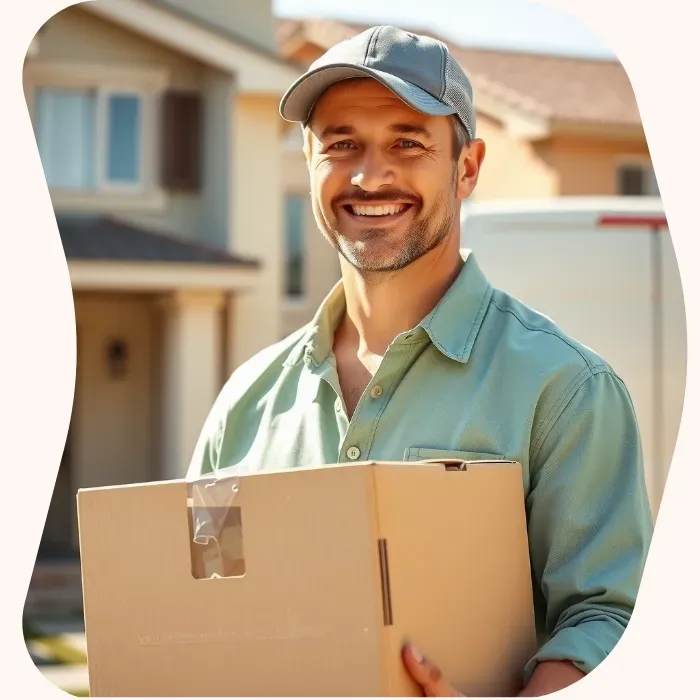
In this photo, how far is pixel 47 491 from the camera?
1.95m

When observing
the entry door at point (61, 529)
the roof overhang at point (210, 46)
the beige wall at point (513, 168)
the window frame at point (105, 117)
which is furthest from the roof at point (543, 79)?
the entry door at point (61, 529)

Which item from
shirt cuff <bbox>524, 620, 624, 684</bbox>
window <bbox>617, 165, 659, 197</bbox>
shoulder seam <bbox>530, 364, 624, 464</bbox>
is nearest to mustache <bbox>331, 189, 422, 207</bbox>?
shoulder seam <bbox>530, 364, 624, 464</bbox>

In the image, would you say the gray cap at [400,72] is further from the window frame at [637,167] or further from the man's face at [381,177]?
the window frame at [637,167]

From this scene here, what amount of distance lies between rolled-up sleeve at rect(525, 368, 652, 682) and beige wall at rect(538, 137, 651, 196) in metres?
13.4

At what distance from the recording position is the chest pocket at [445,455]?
6.72ft

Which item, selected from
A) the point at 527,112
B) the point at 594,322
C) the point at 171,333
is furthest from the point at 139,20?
the point at 594,322

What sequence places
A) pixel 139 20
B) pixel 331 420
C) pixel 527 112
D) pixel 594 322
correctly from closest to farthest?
pixel 331 420, pixel 594 322, pixel 139 20, pixel 527 112

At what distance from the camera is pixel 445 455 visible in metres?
2.06

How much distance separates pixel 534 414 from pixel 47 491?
2.38 feet

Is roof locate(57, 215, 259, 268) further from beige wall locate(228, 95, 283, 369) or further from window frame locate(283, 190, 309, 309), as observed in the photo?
window frame locate(283, 190, 309, 309)

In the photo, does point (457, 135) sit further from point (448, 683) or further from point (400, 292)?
point (448, 683)

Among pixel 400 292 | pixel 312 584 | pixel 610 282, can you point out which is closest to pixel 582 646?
pixel 312 584

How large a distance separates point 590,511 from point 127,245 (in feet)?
37.4

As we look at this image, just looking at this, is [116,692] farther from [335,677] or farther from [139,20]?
[139,20]
